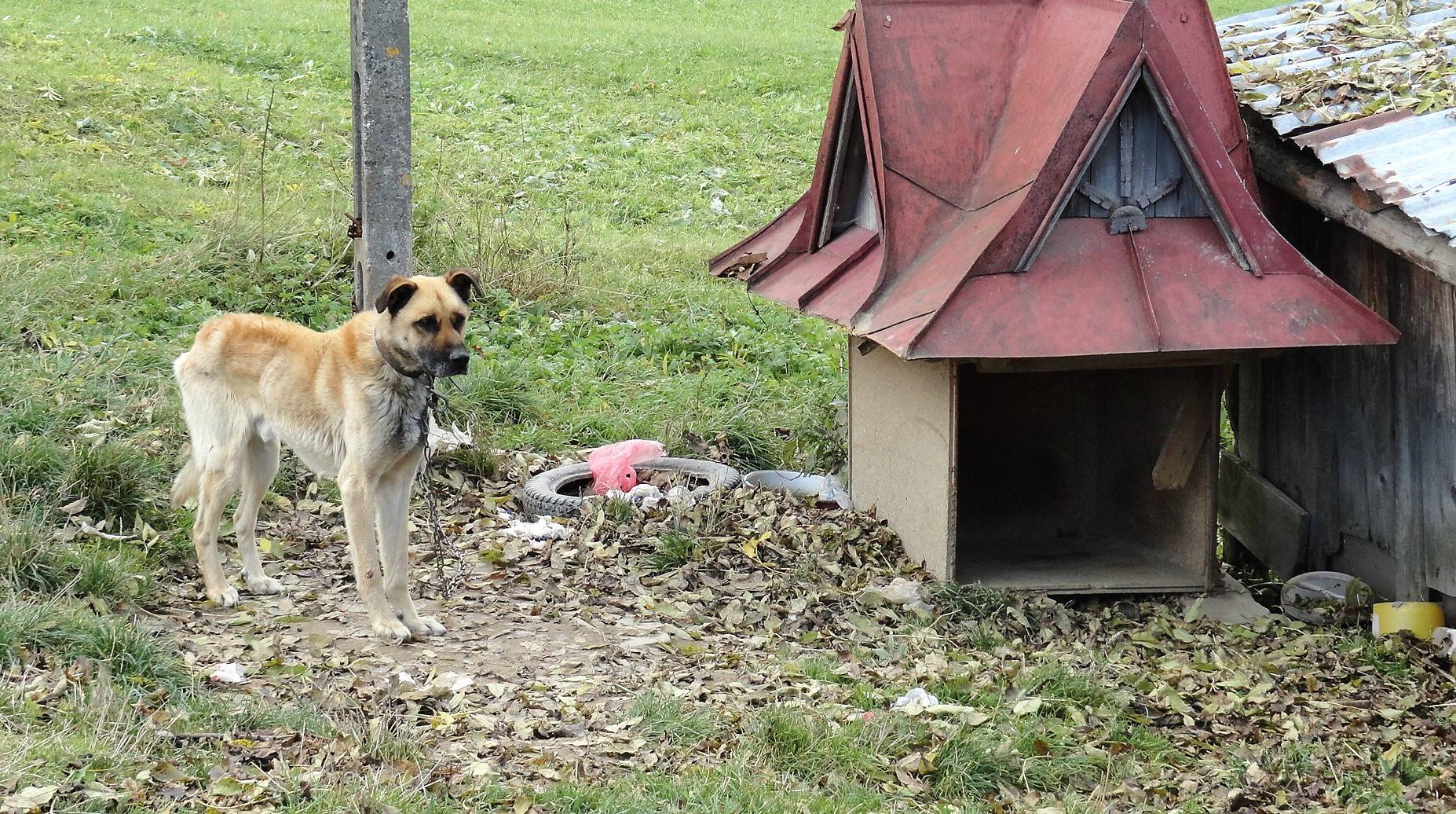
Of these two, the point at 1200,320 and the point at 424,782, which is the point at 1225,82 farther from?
the point at 424,782

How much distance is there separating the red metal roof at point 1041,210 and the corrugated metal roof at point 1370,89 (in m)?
0.46

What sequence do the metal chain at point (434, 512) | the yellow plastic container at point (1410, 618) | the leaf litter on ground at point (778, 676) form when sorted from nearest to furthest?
the leaf litter on ground at point (778, 676) → the metal chain at point (434, 512) → the yellow plastic container at point (1410, 618)

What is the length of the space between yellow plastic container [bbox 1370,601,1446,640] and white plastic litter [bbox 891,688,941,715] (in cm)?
239

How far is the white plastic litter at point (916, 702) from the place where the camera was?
4910mm

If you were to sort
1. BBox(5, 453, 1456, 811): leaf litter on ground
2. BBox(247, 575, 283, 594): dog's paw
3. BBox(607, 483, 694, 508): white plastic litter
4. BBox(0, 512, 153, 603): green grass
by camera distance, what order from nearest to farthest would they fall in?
1. BBox(5, 453, 1456, 811): leaf litter on ground
2. BBox(0, 512, 153, 603): green grass
3. BBox(247, 575, 283, 594): dog's paw
4. BBox(607, 483, 694, 508): white plastic litter

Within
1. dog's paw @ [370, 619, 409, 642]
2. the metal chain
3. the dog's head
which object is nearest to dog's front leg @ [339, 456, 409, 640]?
dog's paw @ [370, 619, 409, 642]

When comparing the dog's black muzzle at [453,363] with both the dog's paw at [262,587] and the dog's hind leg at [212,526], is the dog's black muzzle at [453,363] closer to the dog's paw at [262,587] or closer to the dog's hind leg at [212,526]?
the dog's hind leg at [212,526]

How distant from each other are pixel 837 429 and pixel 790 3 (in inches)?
871

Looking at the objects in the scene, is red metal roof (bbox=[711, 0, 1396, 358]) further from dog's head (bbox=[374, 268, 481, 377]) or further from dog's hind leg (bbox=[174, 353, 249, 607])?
dog's hind leg (bbox=[174, 353, 249, 607])

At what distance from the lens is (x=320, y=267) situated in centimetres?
1023

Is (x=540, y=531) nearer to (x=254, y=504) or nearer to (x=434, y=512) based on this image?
(x=434, y=512)

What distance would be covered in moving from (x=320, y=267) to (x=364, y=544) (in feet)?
16.8

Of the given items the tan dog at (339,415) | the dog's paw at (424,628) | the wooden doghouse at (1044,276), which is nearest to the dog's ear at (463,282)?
the tan dog at (339,415)

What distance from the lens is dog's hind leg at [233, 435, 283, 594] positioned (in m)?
6.15
